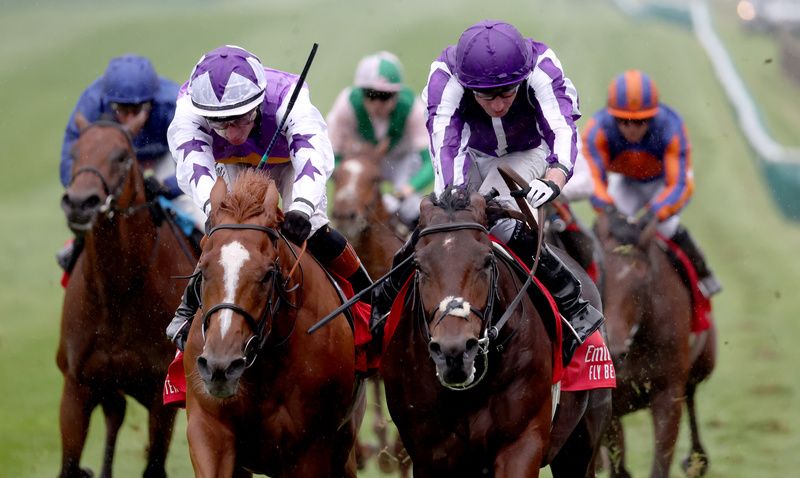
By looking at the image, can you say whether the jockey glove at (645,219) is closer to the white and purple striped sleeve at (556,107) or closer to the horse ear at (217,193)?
the white and purple striped sleeve at (556,107)

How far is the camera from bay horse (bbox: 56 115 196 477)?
6.82 meters

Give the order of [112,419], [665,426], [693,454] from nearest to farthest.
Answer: [112,419], [665,426], [693,454]

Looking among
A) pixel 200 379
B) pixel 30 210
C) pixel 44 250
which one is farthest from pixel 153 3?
pixel 200 379

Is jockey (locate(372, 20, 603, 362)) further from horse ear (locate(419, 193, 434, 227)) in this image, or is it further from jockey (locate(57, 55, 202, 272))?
jockey (locate(57, 55, 202, 272))

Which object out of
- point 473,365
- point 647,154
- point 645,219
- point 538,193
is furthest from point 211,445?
point 647,154

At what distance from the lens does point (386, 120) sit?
10258 mm

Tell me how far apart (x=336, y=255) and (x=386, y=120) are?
4281 mm

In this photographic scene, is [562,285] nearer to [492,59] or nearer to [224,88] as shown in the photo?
[492,59]

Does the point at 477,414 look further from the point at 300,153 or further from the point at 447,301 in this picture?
the point at 300,153

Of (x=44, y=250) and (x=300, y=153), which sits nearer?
(x=300, y=153)

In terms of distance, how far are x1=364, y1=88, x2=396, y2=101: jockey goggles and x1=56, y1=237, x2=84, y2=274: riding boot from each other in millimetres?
3008

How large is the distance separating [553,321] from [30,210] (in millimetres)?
14700

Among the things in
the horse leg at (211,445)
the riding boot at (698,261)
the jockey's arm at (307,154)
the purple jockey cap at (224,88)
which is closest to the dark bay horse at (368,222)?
the riding boot at (698,261)

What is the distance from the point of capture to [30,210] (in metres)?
19.1
